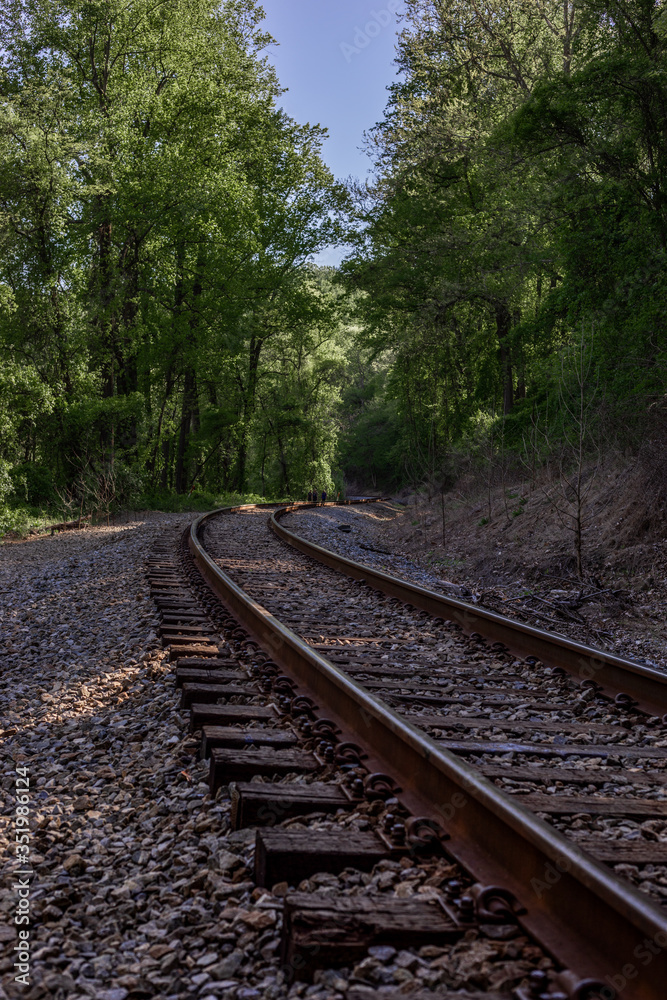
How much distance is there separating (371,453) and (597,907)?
61118 millimetres

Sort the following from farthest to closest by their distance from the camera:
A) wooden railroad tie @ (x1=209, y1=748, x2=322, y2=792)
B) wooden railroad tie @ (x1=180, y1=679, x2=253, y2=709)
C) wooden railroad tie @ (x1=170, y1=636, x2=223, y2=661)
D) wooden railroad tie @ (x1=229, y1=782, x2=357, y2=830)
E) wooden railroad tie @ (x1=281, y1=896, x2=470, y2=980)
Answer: wooden railroad tie @ (x1=170, y1=636, x2=223, y2=661)
wooden railroad tie @ (x1=180, y1=679, x2=253, y2=709)
wooden railroad tie @ (x1=209, y1=748, x2=322, y2=792)
wooden railroad tie @ (x1=229, y1=782, x2=357, y2=830)
wooden railroad tie @ (x1=281, y1=896, x2=470, y2=980)

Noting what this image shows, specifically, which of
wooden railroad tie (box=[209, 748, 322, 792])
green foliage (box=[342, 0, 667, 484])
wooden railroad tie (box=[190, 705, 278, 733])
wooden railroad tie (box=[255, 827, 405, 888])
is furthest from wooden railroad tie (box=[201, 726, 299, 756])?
green foliage (box=[342, 0, 667, 484])

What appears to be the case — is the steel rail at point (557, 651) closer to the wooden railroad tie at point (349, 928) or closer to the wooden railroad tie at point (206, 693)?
the wooden railroad tie at point (206, 693)

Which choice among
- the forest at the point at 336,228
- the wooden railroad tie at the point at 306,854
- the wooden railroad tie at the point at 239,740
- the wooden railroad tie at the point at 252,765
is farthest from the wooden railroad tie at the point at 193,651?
the forest at the point at 336,228

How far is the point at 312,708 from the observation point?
4.09 m

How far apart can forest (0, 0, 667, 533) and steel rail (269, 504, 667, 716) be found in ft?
12.3

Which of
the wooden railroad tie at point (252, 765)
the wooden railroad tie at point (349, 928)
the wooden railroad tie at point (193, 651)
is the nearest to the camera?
the wooden railroad tie at point (349, 928)

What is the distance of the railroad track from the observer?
1.97 meters

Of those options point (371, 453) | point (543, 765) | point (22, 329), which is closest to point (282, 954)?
point (543, 765)

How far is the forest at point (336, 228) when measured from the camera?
1249 cm

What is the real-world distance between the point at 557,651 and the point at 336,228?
27.1 metres

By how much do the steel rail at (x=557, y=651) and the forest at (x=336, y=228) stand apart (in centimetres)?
376

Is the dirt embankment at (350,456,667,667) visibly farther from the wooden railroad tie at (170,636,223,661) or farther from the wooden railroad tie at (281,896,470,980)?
the wooden railroad tie at (281,896,470,980)

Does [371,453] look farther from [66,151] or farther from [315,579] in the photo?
[315,579]
